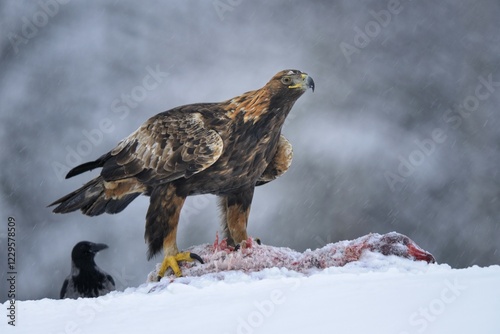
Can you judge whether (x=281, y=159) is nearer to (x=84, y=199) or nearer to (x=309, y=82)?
(x=309, y=82)

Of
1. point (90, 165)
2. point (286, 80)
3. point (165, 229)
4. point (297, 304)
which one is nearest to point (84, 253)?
point (90, 165)

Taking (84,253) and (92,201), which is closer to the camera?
(92,201)

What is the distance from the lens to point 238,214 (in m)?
6.30

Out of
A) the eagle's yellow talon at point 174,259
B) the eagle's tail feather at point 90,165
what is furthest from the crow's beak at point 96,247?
the eagle's yellow talon at point 174,259

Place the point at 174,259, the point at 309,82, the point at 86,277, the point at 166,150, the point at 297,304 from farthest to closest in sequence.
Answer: the point at 86,277
the point at 166,150
the point at 309,82
the point at 174,259
the point at 297,304

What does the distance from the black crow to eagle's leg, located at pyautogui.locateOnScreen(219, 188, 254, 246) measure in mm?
1497

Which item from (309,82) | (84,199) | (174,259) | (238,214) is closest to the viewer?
(174,259)

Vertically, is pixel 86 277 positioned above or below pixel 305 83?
below

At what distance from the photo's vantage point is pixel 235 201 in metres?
6.30

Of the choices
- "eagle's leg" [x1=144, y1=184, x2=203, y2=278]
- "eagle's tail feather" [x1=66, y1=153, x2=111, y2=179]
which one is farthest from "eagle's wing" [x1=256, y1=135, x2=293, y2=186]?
"eagle's tail feather" [x1=66, y1=153, x2=111, y2=179]

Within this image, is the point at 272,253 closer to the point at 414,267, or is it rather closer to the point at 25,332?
the point at 414,267

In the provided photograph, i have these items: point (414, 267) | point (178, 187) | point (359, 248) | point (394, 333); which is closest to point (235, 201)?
point (178, 187)

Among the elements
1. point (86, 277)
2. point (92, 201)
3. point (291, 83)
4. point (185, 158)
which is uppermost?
point (291, 83)

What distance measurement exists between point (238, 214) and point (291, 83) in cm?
155
